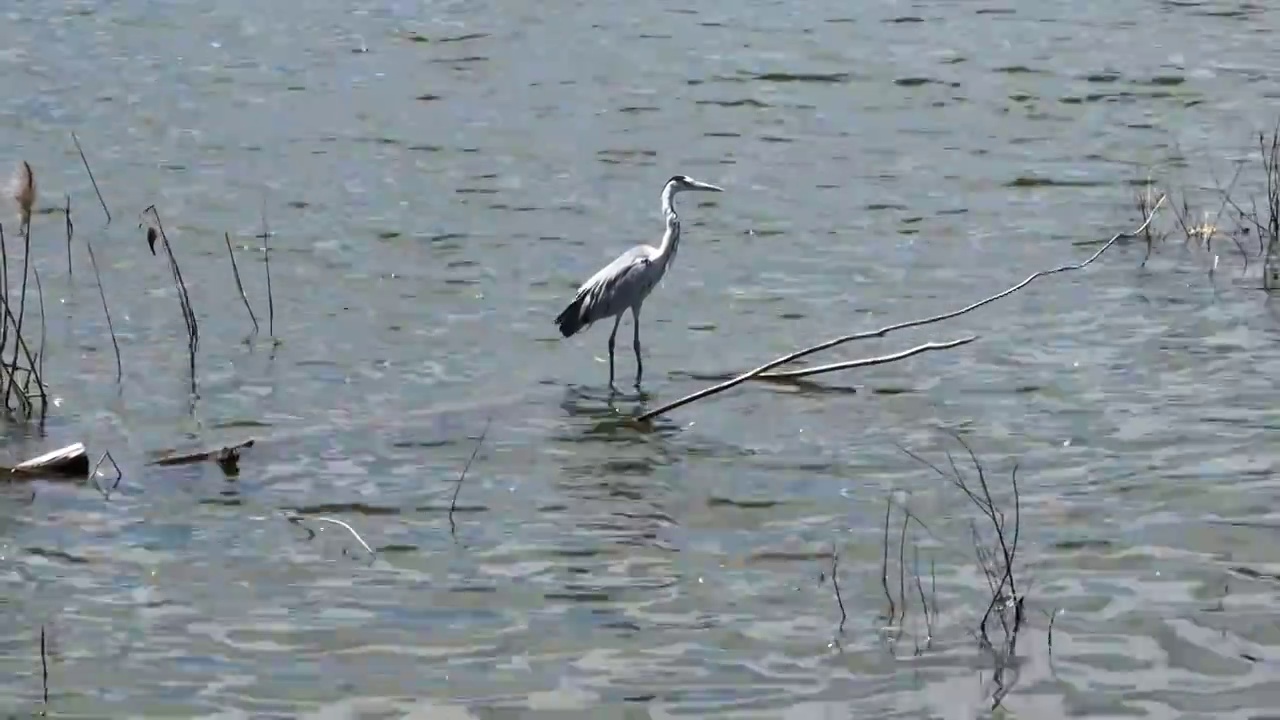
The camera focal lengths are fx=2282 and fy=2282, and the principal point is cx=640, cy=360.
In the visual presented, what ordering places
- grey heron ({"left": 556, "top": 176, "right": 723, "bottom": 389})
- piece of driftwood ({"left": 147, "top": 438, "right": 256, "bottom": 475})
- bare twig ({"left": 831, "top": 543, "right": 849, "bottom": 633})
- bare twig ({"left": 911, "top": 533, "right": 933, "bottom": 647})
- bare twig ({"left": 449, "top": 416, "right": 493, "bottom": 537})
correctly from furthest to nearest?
grey heron ({"left": 556, "top": 176, "right": 723, "bottom": 389}) → piece of driftwood ({"left": 147, "top": 438, "right": 256, "bottom": 475}) → bare twig ({"left": 449, "top": 416, "right": 493, "bottom": 537}) → bare twig ({"left": 831, "top": 543, "right": 849, "bottom": 633}) → bare twig ({"left": 911, "top": 533, "right": 933, "bottom": 647})

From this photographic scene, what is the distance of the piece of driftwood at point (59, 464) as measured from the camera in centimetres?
989

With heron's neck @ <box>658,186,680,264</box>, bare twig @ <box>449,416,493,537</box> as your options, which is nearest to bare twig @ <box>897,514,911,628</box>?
bare twig @ <box>449,416,493,537</box>

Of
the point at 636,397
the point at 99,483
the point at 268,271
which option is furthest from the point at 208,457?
the point at 268,271

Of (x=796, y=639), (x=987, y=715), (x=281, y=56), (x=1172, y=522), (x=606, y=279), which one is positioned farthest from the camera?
(x=281, y=56)

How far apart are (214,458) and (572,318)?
3.14 m

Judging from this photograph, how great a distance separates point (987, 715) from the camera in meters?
7.35

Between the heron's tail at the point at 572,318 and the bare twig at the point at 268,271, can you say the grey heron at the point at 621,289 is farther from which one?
the bare twig at the point at 268,271

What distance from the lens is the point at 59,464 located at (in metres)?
9.92

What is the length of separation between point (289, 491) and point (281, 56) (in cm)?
1497

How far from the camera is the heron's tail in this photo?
42.3 feet

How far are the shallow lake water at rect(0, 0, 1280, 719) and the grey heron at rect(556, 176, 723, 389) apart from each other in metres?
0.29

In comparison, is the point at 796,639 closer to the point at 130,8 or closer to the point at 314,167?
the point at 314,167

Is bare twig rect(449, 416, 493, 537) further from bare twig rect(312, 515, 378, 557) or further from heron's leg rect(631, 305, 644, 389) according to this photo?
heron's leg rect(631, 305, 644, 389)

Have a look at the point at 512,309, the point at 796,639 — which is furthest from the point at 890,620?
A: the point at 512,309
